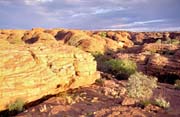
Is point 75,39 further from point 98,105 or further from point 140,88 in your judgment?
point 98,105

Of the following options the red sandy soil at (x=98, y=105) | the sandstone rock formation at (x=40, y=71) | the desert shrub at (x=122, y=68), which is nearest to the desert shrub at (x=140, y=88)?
the red sandy soil at (x=98, y=105)

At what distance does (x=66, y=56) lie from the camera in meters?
26.4

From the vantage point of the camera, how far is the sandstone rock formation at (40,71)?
72.8 ft

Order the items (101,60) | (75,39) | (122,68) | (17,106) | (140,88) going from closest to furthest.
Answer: (17,106)
(140,88)
(122,68)
(101,60)
(75,39)

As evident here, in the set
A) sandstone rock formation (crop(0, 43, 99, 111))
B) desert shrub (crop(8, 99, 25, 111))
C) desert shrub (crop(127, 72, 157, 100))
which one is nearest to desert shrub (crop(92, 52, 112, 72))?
sandstone rock formation (crop(0, 43, 99, 111))

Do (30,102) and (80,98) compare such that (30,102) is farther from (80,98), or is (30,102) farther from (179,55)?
(179,55)

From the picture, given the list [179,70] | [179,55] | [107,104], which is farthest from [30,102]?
[179,55]

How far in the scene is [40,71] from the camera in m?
23.8

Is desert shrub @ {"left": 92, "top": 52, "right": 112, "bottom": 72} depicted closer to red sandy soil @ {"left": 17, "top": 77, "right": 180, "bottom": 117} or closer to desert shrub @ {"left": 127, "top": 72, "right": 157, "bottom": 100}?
red sandy soil @ {"left": 17, "top": 77, "right": 180, "bottom": 117}

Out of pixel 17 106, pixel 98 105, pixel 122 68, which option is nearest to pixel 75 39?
pixel 122 68

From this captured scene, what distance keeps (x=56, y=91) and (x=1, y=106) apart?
4287mm

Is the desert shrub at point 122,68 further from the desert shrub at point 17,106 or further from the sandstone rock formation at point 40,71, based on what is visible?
the desert shrub at point 17,106

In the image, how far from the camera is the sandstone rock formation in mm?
22188

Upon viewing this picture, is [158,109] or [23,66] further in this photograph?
[23,66]
